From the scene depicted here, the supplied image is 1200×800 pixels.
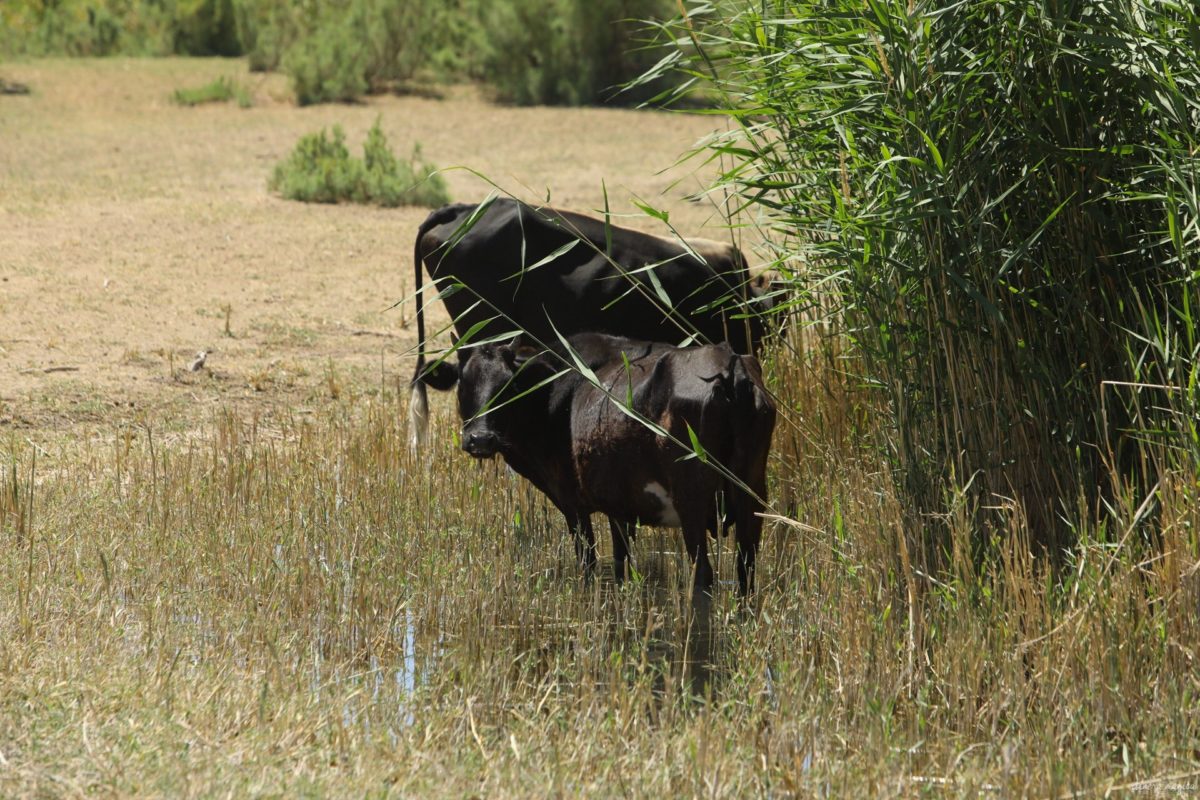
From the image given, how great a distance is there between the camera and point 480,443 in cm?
568

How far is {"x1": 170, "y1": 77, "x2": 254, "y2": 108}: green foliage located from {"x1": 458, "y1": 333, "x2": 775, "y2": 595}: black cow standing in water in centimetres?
1580

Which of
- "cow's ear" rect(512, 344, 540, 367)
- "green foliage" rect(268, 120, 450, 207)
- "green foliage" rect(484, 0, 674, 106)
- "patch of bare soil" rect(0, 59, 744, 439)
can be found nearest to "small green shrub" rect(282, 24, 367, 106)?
"patch of bare soil" rect(0, 59, 744, 439)

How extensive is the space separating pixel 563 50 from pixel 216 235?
10.7 meters

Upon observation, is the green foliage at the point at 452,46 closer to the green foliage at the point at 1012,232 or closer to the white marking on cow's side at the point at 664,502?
the white marking on cow's side at the point at 664,502

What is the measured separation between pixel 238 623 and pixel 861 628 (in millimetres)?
2023

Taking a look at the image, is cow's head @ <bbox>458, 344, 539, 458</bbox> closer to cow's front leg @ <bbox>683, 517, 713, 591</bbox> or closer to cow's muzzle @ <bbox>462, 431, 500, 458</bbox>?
cow's muzzle @ <bbox>462, 431, 500, 458</bbox>

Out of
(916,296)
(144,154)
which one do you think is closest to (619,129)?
(144,154)

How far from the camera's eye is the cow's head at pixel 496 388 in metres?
5.87

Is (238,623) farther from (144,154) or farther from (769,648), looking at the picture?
(144,154)

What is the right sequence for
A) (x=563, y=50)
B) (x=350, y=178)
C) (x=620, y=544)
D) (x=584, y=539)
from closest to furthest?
(x=584, y=539), (x=620, y=544), (x=350, y=178), (x=563, y=50)

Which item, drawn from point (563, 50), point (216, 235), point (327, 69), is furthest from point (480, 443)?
point (563, 50)

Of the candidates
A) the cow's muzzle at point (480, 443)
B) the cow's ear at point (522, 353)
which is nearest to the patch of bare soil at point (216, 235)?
the cow's muzzle at point (480, 443)

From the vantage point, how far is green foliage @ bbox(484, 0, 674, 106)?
22.0m

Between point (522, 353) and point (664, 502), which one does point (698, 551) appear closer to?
point (664, 502)
